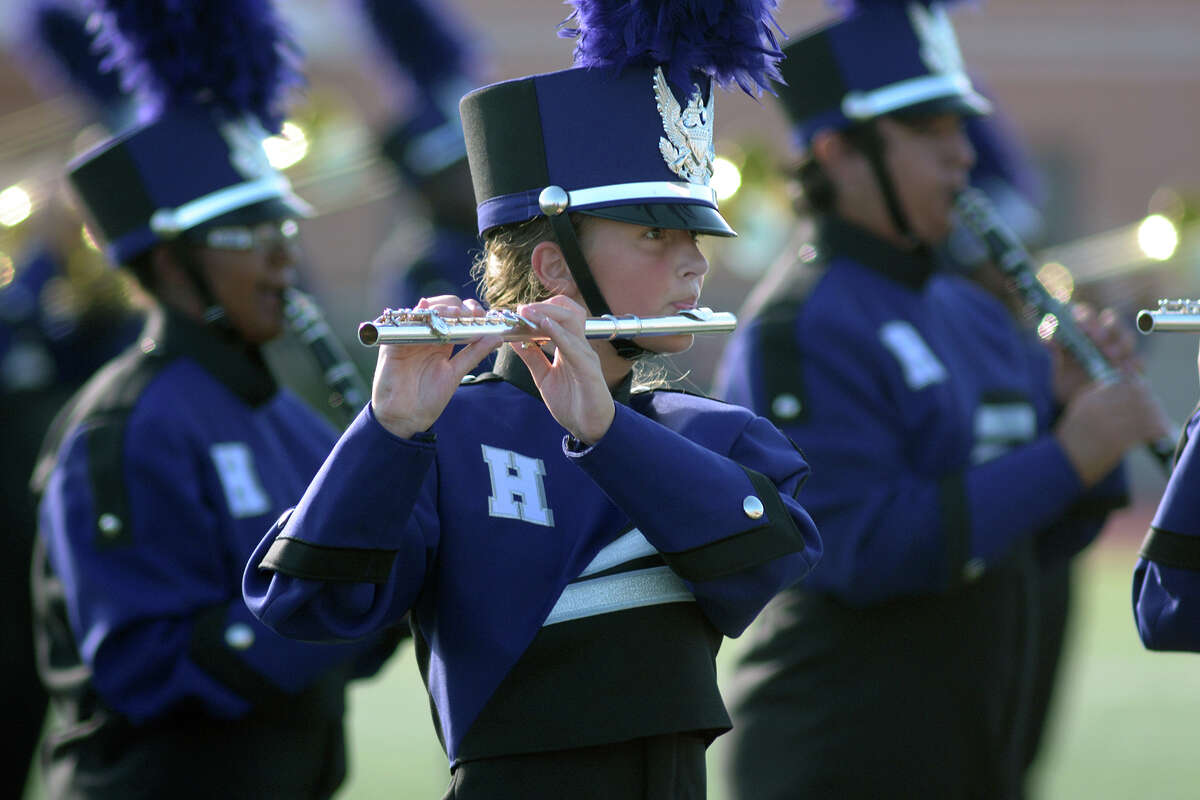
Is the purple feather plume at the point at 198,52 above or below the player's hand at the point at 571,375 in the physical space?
above

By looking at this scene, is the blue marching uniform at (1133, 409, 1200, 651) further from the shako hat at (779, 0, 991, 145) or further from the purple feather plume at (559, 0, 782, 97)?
the shako hat at (779, 0, 991, 145)

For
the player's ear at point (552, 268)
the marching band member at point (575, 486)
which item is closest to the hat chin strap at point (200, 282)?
the marching band member at point (575, 486)

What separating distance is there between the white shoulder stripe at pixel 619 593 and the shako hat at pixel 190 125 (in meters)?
1.75

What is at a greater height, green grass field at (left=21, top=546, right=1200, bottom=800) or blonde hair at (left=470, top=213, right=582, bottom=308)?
blonde hair at (left=470, top=213, right=582, bottom=308)

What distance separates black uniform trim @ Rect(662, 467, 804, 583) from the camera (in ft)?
7.85

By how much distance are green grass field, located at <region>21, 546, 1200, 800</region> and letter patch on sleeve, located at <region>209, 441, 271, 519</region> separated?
2844mm

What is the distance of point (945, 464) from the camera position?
4117 mm

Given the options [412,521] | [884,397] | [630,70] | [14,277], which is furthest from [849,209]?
[14,277]

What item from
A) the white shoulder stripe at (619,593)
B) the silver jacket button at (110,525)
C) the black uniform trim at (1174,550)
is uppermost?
the silver jacket button at (110,525)

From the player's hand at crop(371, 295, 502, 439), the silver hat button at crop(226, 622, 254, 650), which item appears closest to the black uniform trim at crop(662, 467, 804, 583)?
the player's hand at crop(371, 295, 502, 439)

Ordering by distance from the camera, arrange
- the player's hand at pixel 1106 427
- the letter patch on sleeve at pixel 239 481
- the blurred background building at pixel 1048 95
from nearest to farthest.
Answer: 1. the letter patch on sleeve at pixel 239 481
2. the player's hand at pixel 1106 427
3. the blurred background building at pixel 1048 95

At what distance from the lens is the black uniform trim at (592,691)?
→ 7.95ft

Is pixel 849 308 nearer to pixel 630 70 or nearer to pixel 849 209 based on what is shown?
pixel 849 209

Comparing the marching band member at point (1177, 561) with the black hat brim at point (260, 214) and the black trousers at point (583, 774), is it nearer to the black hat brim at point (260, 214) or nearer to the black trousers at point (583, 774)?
the black trousers at point (583, 774)
